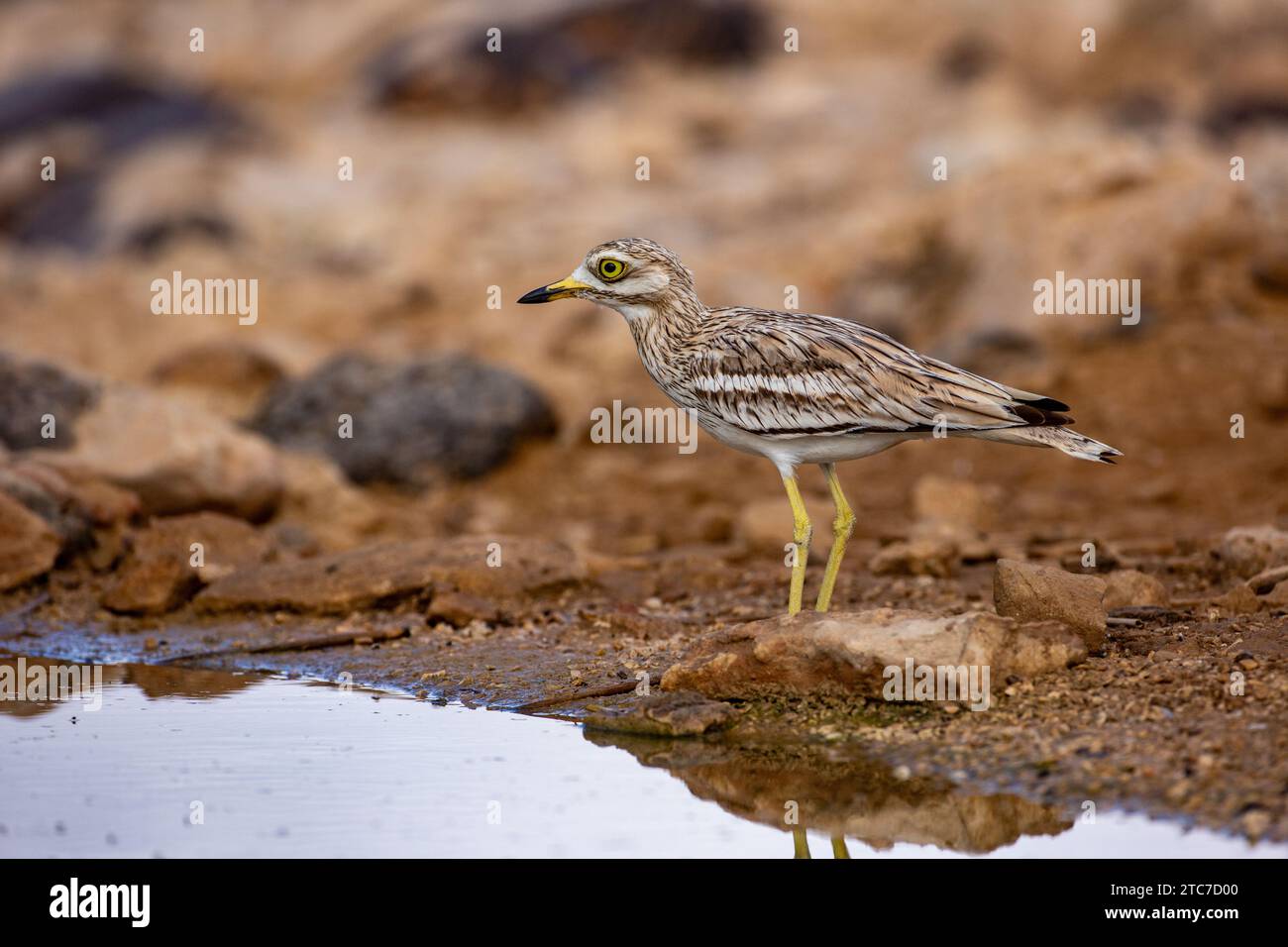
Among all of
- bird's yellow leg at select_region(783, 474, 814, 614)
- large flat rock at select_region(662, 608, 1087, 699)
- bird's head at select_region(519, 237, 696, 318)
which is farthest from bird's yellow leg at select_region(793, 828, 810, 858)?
bird's head at select_region(519, 237, 696, 318)

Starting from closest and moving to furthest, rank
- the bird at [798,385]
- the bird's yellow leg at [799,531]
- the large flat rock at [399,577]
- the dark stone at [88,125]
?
the bird at [798,385], the bird's yellow leg at [799,531], the large flat rock at [399,577], the dark stone at [88,125]

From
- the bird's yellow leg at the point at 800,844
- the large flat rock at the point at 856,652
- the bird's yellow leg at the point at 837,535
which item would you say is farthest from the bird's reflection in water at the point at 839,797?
the bird's yellow leg at the point at 837,535

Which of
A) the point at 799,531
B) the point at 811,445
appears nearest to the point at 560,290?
the point at 811,445

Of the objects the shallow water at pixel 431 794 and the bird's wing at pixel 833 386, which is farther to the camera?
the bird's wing at pixel 833 386

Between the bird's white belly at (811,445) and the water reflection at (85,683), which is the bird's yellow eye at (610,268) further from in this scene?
the water reflection at (85,683)

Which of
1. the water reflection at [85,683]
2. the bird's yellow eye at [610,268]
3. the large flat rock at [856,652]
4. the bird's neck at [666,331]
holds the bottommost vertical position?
the water reflection at [85,683]

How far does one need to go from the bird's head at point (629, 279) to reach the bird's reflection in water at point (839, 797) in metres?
2.22

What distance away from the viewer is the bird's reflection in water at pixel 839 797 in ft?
16.1

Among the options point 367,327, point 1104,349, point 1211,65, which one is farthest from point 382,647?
point 1211,65

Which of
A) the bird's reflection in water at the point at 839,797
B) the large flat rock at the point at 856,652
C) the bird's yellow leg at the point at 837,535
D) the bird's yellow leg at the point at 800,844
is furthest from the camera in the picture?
the bird's yellow leg at the point at 837,535

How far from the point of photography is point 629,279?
24.1 feet

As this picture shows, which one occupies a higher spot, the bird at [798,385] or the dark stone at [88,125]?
the dark stone at [88,125]

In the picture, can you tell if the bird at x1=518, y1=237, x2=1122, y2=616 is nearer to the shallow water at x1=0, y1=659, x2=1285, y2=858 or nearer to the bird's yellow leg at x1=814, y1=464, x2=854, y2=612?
the bird's yellow leg at x1=814, y1=464, x2=854, y2=612

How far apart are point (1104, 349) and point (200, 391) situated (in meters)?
7.40
